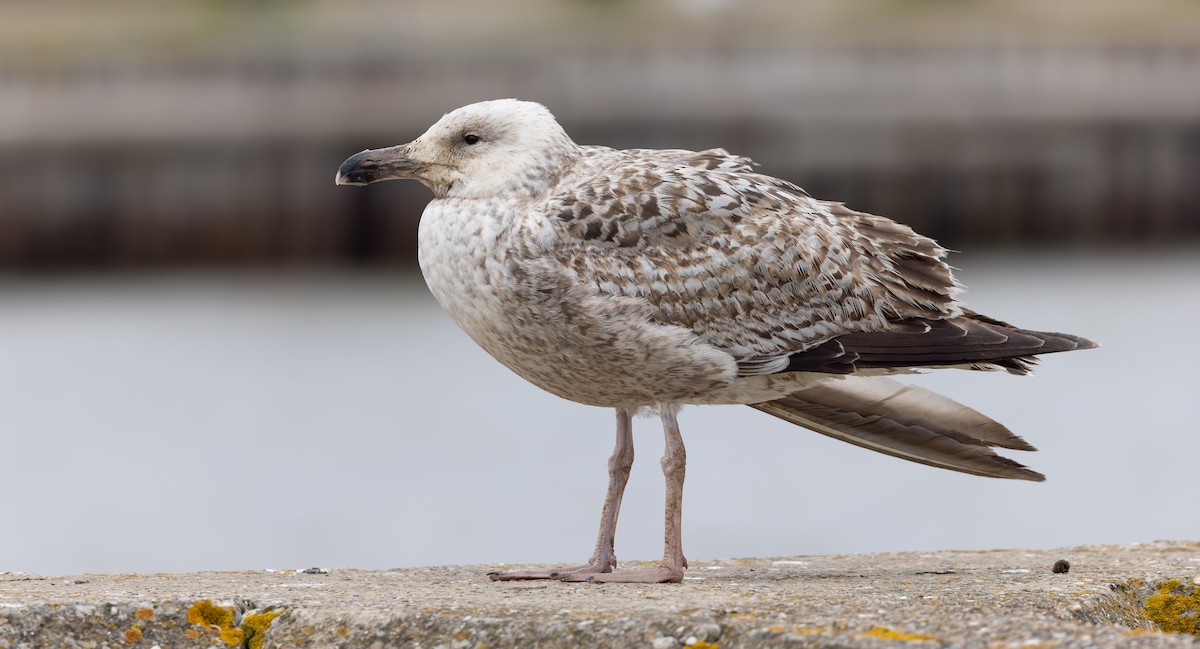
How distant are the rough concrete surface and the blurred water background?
1585cm

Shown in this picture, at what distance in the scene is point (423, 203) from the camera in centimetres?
2838

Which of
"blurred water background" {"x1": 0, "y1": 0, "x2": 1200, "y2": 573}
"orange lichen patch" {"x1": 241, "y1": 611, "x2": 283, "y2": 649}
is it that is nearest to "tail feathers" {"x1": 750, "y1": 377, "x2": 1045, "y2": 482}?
"orange lichen patch" {"x1": 241, "y1": 611, "x2": 283, "y2": 649}

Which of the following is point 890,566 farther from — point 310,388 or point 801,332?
point 310,388

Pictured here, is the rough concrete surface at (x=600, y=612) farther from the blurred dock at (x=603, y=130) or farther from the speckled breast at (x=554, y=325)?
the blurred dock at (x=603, y=130)

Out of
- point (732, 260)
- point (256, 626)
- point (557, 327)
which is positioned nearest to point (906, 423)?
point (732, 260)

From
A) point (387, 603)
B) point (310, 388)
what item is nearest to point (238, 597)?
point (387, 603)

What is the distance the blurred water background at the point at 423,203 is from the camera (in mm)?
22906

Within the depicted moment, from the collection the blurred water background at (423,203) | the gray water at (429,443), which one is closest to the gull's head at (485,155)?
the gray water at (429,443)

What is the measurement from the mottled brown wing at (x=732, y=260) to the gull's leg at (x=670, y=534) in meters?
0.40

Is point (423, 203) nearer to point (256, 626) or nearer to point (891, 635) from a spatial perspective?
point (256, 626)

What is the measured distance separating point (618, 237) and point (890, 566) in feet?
5.23

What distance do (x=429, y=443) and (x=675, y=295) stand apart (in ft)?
53.0

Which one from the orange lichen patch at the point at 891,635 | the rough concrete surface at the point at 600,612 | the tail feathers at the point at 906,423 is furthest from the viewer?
the tail feathers at the point at 906,423

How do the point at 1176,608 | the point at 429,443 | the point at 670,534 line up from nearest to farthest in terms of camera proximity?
the point at 1176,608 < the point at 670,534 < the point at 429,443
